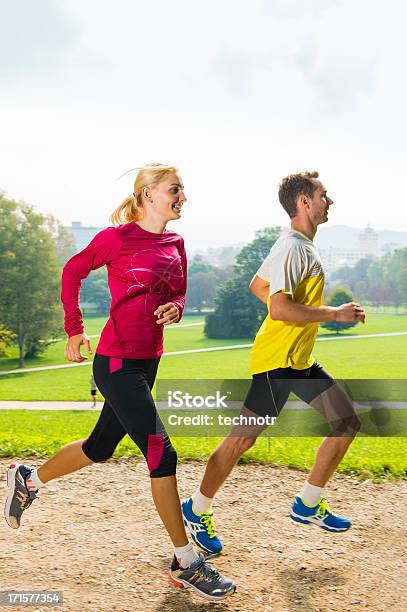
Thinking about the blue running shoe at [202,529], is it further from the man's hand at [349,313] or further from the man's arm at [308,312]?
the man's hand at [349,313]

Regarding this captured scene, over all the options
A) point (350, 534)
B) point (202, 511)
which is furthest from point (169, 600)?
point (350, 534)

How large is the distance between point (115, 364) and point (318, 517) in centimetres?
145

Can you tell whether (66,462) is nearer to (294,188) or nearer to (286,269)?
(286,269)

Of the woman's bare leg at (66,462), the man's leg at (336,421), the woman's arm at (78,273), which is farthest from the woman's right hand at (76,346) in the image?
the man's leg at (336,421)

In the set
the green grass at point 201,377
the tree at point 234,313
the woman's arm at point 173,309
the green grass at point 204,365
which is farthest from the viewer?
the tree at point 234,313

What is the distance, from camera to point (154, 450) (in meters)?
3.35

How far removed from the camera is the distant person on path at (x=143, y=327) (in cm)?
338

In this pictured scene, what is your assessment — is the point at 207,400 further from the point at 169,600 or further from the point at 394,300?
the point at 394,300

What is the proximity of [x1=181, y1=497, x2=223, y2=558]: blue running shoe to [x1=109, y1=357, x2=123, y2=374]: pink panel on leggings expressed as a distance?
95 cm

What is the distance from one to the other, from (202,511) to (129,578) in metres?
0.51

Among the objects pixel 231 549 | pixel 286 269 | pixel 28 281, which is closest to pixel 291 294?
pixel 286 269

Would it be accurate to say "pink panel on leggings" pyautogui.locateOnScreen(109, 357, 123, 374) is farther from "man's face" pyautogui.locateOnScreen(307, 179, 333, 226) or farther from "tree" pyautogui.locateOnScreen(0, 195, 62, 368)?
"tree" pyautogui.locateOnScreen(0, 195, 62, 368)

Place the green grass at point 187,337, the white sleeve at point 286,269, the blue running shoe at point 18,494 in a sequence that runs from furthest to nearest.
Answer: the green grass at point 187,337 → the blue running shoe at point 18,494 → the white sleeve at point 286,269

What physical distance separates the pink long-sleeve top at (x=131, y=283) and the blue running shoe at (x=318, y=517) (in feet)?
3.91
